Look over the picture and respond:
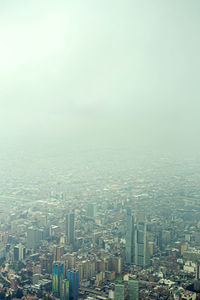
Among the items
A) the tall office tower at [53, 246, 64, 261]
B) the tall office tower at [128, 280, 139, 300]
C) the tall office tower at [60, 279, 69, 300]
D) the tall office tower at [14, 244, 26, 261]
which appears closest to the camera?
the tall office tower at [128, 280, 139, 300]

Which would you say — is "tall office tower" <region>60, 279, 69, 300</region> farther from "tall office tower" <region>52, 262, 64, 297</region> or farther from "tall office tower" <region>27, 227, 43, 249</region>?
"tall office tower" <region>27, 227, 43, 249</region>

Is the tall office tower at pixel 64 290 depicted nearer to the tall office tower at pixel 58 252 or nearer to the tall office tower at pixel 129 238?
the tall office tower at pixel 58 252

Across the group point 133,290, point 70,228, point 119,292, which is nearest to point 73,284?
point 119,292

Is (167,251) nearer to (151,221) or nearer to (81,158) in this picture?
(151,221)

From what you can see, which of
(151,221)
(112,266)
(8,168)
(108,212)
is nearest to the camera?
(112,266)

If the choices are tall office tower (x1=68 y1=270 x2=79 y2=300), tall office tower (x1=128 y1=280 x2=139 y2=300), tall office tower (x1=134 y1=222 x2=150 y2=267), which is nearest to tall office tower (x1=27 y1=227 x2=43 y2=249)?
tall office tower (x1=68 y1=270 x2=79 y2=300)

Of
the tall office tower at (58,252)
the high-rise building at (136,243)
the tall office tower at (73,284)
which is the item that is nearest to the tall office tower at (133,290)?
the high-rise building at (136,243)

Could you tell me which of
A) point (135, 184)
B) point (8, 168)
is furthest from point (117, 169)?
point (8, 168)
